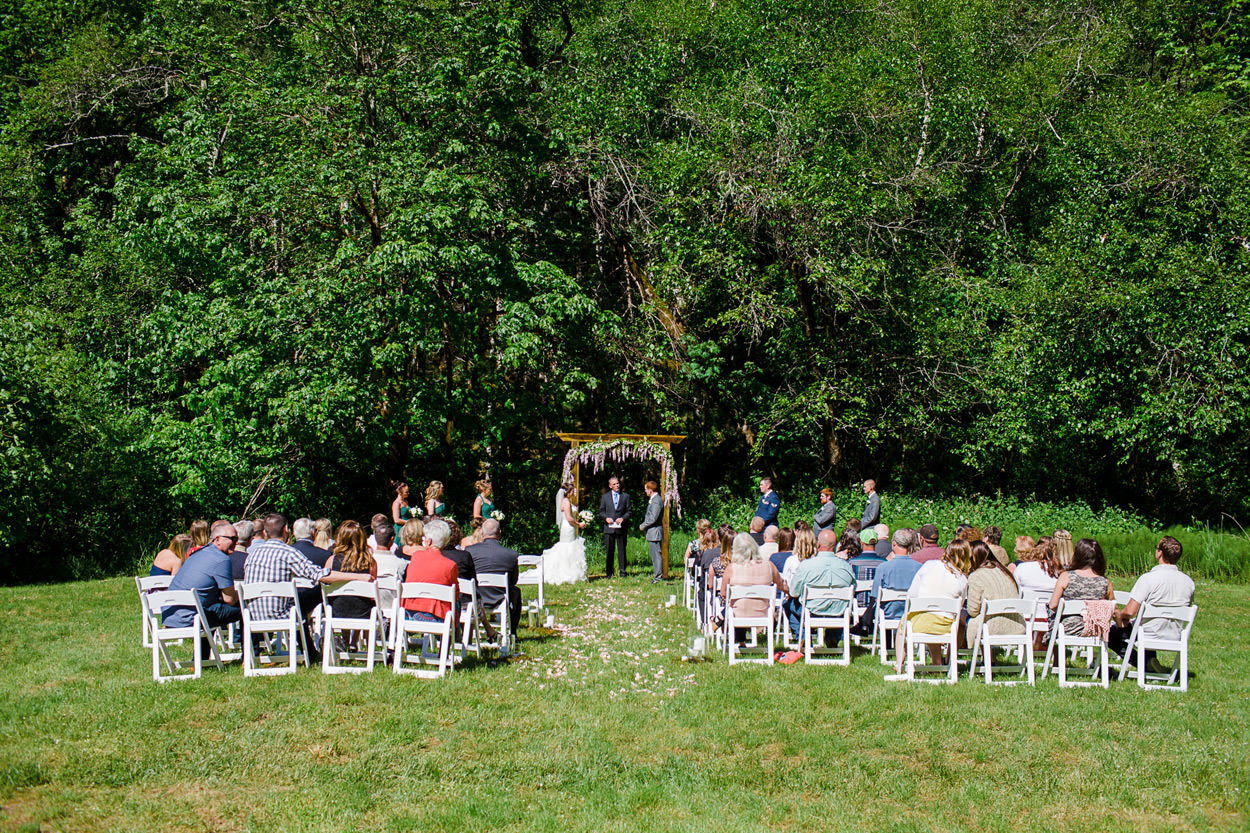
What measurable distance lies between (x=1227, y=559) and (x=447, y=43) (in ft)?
53.4

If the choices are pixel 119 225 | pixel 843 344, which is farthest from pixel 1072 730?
pixel 119 225

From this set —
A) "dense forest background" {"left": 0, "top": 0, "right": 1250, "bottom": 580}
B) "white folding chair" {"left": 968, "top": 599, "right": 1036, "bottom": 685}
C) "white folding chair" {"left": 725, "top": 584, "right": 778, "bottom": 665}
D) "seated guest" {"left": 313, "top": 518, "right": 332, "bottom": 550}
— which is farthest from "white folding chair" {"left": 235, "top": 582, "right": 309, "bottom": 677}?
"dense forest background" {"left": 0, "top": 0, "right": 1250, "bottom": 580}

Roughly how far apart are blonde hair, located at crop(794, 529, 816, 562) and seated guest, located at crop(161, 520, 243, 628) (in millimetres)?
5336

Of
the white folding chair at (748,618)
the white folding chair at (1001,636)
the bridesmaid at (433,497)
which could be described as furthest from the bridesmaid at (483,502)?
the white folding chair at (1001,636)

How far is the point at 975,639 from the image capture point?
26.5 ft

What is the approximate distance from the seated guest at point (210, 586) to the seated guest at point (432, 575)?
1.50 m

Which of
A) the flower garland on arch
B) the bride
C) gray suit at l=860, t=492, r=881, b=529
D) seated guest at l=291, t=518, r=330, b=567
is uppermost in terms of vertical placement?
the flower garland on arch

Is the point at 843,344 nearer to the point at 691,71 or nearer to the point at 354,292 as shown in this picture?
the point at 691,71

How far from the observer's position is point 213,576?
7836 mm

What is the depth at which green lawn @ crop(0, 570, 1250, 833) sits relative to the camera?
506 centimetres

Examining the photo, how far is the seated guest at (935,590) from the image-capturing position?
7.90 meters

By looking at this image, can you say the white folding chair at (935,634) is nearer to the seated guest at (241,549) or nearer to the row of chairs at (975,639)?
the row of chairs at (975,639)

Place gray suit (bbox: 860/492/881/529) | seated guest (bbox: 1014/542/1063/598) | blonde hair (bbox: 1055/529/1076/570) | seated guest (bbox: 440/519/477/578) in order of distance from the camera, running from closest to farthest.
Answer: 1. seated guest (bbox: 440/519/477/578)
2. seated guest (bbox: 1014/542/1063/598)
3. blonde hair (bbox: 1055/529/1076/570)
4. gray suit (bbox: 860/492/881/529)

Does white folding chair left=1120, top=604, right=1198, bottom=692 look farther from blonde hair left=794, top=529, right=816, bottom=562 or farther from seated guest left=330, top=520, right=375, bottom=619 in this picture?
seated guest left=330, top=520, right=375, bottom=619
